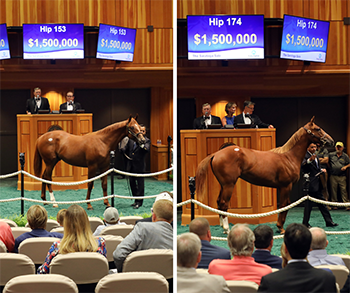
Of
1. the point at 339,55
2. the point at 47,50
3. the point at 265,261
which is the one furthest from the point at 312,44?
the point at 265,261

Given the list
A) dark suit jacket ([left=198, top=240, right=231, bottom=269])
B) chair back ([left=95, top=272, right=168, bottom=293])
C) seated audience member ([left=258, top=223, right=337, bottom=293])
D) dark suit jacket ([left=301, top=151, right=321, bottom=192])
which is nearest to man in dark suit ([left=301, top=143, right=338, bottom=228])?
dark suit jacket ([left=301, top=151, right=321, bottom=192])

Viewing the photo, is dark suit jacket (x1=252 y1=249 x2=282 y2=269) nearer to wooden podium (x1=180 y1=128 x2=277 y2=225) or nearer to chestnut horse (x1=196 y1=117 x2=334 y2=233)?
chestnut horse (x1=196 y1=117 x2=334 y2=233)

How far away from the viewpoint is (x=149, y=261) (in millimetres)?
2227

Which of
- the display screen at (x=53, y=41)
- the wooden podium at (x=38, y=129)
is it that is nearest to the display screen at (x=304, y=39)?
the wooden podium at (x=38, y=129)

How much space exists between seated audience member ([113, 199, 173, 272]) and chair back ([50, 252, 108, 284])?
22 cm

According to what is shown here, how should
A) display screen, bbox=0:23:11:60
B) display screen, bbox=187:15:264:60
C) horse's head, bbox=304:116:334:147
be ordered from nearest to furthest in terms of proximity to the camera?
horse's head, bbox=304:116:334:147 → display screen, bbox=187:15:264:60 → display screen, bbox=0:23:11:60

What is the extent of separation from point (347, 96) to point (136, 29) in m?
4.34

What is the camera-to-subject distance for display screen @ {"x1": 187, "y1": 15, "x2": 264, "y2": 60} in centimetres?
769

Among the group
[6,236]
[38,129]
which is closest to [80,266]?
[6,236]

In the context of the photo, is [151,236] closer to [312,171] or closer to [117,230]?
[117,230]

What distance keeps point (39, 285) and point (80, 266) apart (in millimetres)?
356

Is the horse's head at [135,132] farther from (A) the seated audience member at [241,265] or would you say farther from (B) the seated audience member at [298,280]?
(B) the seated audience member at [298,280]

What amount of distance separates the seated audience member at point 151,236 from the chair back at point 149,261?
21cm

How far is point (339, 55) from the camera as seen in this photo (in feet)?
27.0
